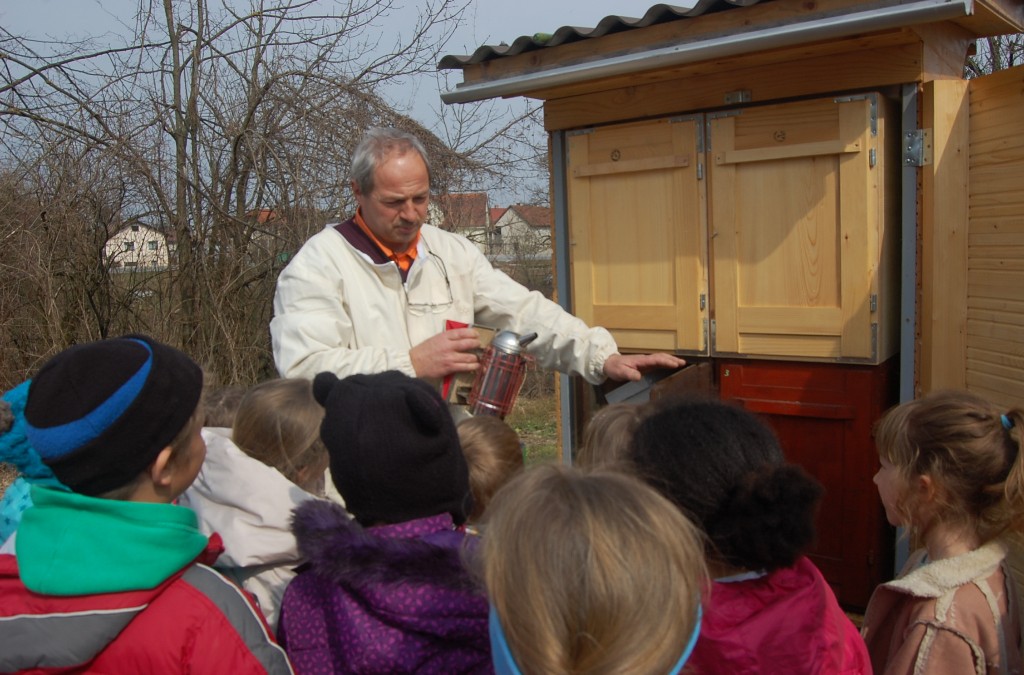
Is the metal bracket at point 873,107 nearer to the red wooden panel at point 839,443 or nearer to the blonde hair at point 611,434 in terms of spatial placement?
the red wooden panel at point 839,443

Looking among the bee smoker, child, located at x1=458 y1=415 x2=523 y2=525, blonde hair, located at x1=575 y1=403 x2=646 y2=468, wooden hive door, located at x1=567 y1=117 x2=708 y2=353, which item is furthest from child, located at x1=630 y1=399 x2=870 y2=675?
wooden hive door, located at x1=567 y1=117 x2=708 y2=353

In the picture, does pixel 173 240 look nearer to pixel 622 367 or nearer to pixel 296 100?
pixel 296 100

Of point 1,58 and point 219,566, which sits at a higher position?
point 1,58

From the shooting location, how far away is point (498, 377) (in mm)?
2789

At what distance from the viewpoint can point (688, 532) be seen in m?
1.29

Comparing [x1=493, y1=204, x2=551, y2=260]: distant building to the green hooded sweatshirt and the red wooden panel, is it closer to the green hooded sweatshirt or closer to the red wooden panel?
the red wooden panel

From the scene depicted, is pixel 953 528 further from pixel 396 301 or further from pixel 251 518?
pixel 396 301

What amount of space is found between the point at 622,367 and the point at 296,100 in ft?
16.1

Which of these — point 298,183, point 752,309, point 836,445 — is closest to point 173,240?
point 298,183

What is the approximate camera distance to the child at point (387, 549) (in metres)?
1.45

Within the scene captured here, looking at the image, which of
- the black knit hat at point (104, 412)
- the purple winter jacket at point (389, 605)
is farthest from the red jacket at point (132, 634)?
the black knit hat at point (104, 412)

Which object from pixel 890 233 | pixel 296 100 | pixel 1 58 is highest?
pixel 1 58

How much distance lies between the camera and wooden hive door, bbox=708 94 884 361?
3.41 metres

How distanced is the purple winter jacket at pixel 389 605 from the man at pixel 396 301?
49.3 inches
